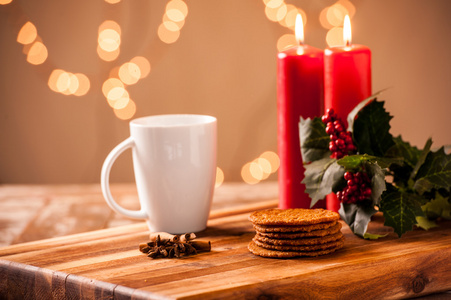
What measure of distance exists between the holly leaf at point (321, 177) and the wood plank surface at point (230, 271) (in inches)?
2.8

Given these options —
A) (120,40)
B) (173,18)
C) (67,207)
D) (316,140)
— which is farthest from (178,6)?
(316,140)

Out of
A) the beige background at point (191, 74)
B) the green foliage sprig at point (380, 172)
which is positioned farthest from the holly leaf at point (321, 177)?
the beige background at point (191, 74)

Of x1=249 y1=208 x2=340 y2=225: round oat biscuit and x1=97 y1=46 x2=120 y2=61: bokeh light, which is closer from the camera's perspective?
x1=249 y1=208 x2=340 y2=225: round oat biscuit

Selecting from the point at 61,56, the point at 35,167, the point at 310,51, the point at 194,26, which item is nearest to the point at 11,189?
the point at 35,167

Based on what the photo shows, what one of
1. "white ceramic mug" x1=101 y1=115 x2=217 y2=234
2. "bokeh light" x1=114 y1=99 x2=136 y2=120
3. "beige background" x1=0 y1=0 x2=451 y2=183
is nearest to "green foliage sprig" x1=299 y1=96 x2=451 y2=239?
"white ceramic mug" x1=101 y1=115 x2=217 y2=234

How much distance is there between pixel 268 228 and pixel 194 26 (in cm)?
116

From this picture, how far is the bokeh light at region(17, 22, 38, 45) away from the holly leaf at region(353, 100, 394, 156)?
4.09ft

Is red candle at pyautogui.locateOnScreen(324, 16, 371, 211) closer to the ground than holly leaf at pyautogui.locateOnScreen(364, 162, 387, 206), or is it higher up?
higher up

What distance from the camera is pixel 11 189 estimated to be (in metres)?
1.46

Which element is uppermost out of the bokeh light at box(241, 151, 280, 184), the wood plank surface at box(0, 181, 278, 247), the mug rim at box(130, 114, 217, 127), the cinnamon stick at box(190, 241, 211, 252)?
the mug rim at box(130, 114, 217, 127)

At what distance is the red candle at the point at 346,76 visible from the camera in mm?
795

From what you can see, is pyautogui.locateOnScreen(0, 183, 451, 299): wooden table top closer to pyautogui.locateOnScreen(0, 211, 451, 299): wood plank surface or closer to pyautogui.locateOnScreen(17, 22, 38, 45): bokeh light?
pyautogui.locateOnScreen(0, 211, 451, 299): wood plank surface

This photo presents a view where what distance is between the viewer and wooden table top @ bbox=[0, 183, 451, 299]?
0.57 metres

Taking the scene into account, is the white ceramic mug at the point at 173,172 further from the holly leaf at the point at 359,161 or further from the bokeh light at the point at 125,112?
the bokeh light at the point at 125,112
